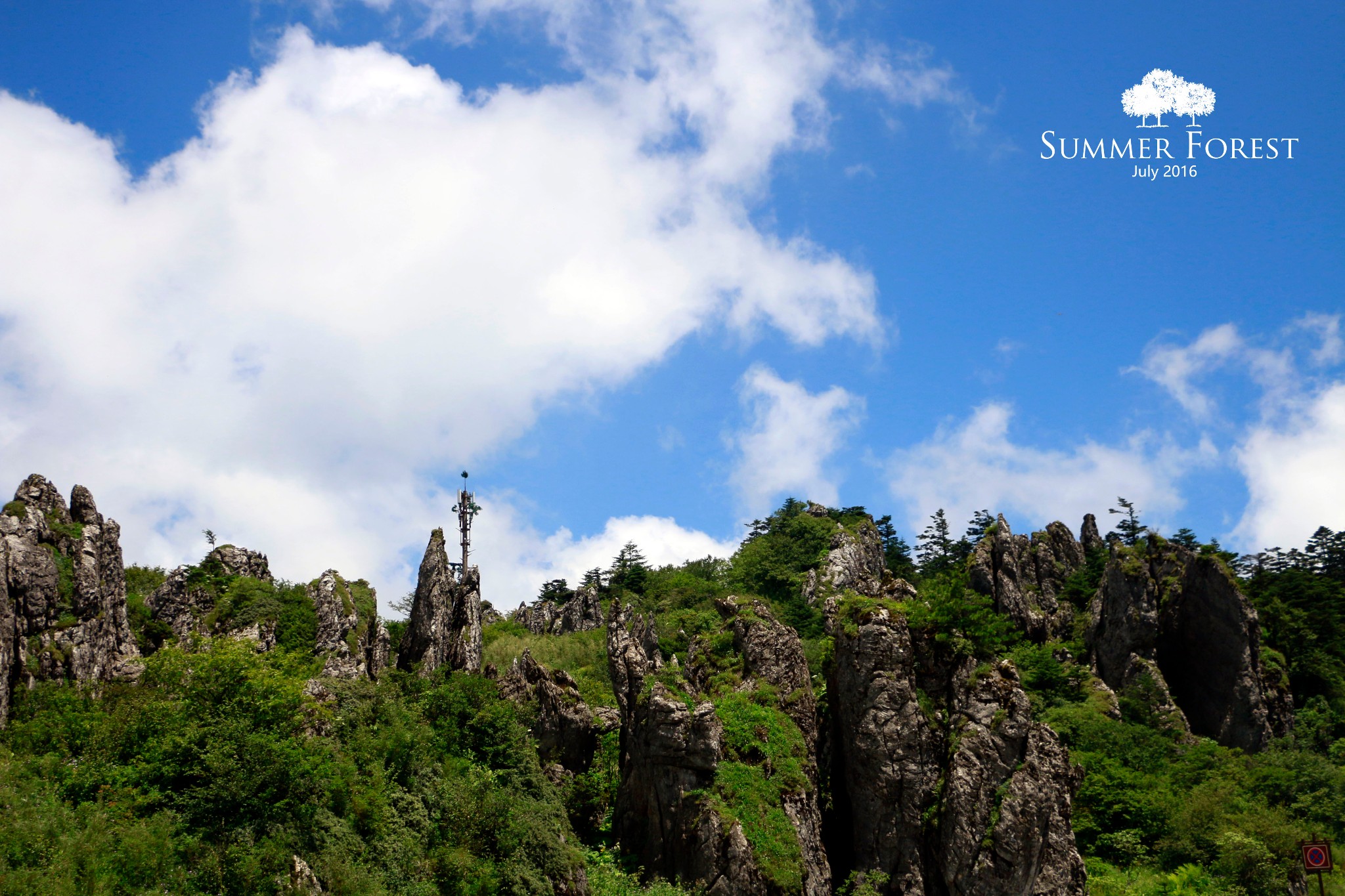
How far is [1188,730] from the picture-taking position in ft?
185

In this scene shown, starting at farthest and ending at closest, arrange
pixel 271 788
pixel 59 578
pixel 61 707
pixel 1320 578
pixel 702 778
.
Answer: pixel 1320 578, pixel 59 578, pixel 702 778, pixel 61 707, pixel 271 788

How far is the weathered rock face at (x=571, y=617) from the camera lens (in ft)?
259

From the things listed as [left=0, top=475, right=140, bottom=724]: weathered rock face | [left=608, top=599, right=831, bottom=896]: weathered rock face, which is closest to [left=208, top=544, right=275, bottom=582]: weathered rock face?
[left=0, top=475, right=140, bottom=724]: weathered rock face

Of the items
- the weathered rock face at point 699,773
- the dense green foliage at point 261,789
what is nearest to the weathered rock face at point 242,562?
the dense green foliage at point 261,789

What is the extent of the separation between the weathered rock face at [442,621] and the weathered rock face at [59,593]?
38.6 ft

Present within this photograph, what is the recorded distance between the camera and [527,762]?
117 feet

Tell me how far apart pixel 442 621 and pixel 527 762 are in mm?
11151

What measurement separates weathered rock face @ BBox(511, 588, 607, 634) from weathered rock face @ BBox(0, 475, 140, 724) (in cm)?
3937

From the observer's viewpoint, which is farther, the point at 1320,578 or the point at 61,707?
the point at 1320,578

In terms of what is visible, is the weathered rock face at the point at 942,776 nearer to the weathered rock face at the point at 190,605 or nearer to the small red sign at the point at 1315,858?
the small red sign at the point at 1315,858

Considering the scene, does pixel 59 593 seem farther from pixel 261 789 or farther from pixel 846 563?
pixel 846 563

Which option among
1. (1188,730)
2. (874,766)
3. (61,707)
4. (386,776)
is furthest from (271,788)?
(1188,730)

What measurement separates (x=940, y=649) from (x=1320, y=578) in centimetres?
6223

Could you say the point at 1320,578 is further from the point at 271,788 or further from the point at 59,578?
the point at 59,578
